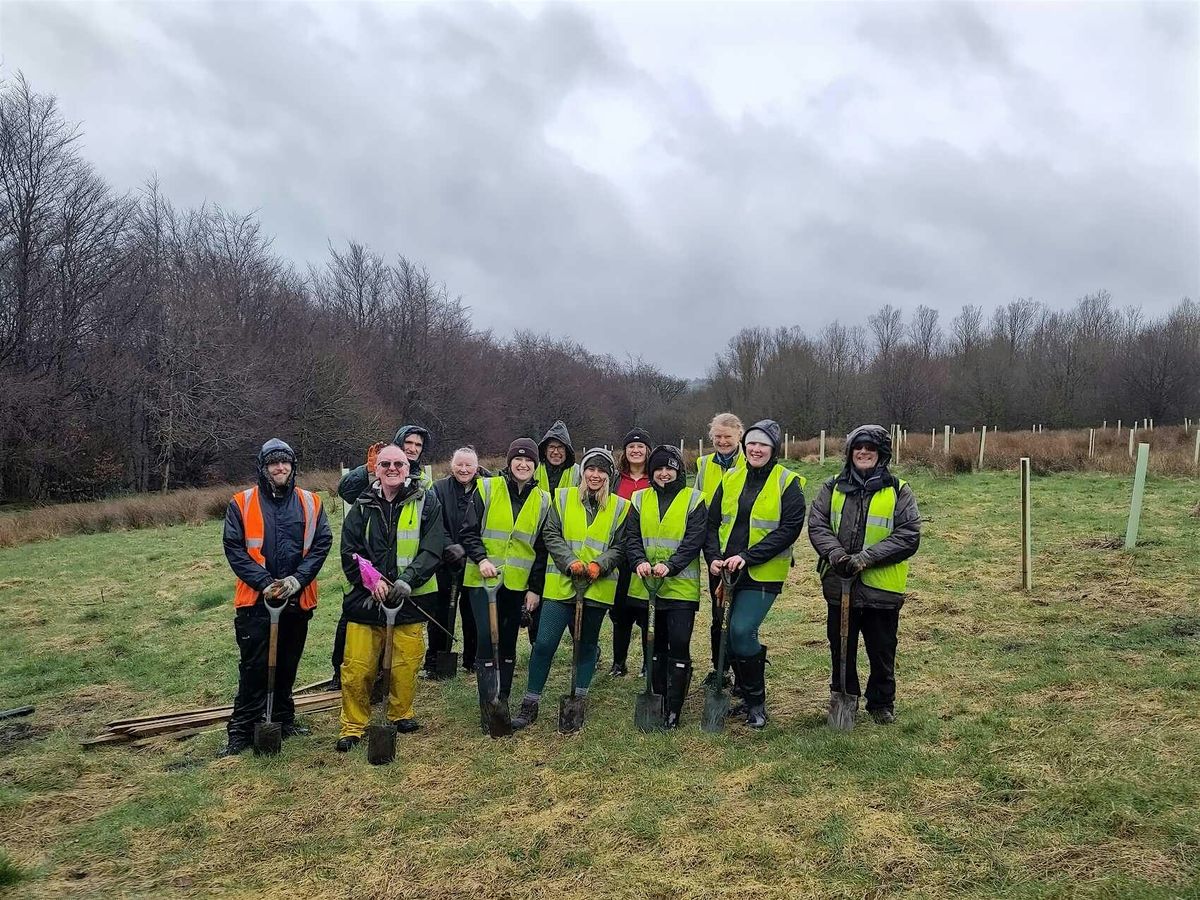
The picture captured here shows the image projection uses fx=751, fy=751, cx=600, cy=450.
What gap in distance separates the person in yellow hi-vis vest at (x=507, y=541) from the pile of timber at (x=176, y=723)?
1.51 meters

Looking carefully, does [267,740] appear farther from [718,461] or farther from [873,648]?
[873,648]

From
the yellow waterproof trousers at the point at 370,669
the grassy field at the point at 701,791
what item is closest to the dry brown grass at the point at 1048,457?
the grassy field at the point at 701,791

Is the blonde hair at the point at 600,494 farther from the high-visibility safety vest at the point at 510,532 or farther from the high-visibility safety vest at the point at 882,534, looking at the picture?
the high-visibility safety vest at the point at 882,534

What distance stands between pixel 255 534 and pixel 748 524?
3440 millimetres

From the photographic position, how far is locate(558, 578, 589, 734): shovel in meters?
5.28

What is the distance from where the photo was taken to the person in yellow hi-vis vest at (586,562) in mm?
5426

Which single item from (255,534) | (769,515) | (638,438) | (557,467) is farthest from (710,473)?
(255,534)

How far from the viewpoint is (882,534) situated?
16.1 ft

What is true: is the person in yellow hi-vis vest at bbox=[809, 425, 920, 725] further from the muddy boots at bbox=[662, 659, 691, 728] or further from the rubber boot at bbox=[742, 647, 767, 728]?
the muddy boots at bbox=[662, 659, 691, 728]

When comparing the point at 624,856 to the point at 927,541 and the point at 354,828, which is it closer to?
the point at 354,828

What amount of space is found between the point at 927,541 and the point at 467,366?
46.0m

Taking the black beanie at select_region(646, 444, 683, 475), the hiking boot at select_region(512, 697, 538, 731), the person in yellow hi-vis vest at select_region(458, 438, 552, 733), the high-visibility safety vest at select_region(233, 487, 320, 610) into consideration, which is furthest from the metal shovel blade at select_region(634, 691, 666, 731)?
the high-visibility safety vest at select_region(233, 487, 320, 610)

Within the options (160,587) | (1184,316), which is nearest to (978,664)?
(160,587)

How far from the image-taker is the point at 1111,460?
64.5ft
